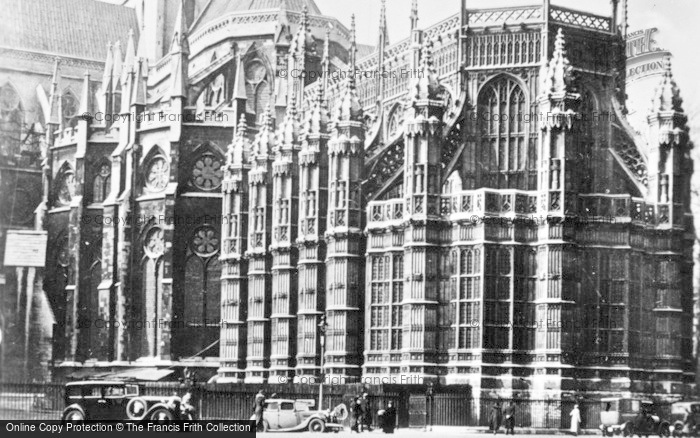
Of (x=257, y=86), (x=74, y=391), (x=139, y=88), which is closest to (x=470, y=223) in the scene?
(x=74, y=391)

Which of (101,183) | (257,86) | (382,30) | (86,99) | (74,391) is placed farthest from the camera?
(257,86)

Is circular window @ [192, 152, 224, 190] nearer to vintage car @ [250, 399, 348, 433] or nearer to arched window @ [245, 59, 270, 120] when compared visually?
arched window @ [245, 59, 270, 120]

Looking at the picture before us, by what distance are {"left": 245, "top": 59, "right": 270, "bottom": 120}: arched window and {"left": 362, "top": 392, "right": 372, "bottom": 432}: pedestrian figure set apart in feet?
125

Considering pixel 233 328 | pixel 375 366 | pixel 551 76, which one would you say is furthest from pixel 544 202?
pixel 233 328

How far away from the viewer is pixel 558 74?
5262 centimetres

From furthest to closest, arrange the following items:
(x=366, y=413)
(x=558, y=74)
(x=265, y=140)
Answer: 1. (x=265, y=140)
2. (x=558, y=74)
3. (x=366, y=413)

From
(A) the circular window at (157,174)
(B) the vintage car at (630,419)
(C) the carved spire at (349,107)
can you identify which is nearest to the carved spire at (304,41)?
(A) the circular window at (157,174)

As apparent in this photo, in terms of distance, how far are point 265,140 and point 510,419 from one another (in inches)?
1012

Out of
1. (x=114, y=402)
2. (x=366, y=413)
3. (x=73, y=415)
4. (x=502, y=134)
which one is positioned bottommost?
(x=366, y=413)

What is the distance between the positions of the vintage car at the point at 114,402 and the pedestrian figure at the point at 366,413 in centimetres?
788

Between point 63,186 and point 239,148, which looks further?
point 63,186

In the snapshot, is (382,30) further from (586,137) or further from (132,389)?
(132,389)

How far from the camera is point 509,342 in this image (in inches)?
2050

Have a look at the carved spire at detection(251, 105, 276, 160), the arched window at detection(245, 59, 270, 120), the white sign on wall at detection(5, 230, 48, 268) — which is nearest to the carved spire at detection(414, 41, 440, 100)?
the carved spire at detection(251, 105, 276, 160)
